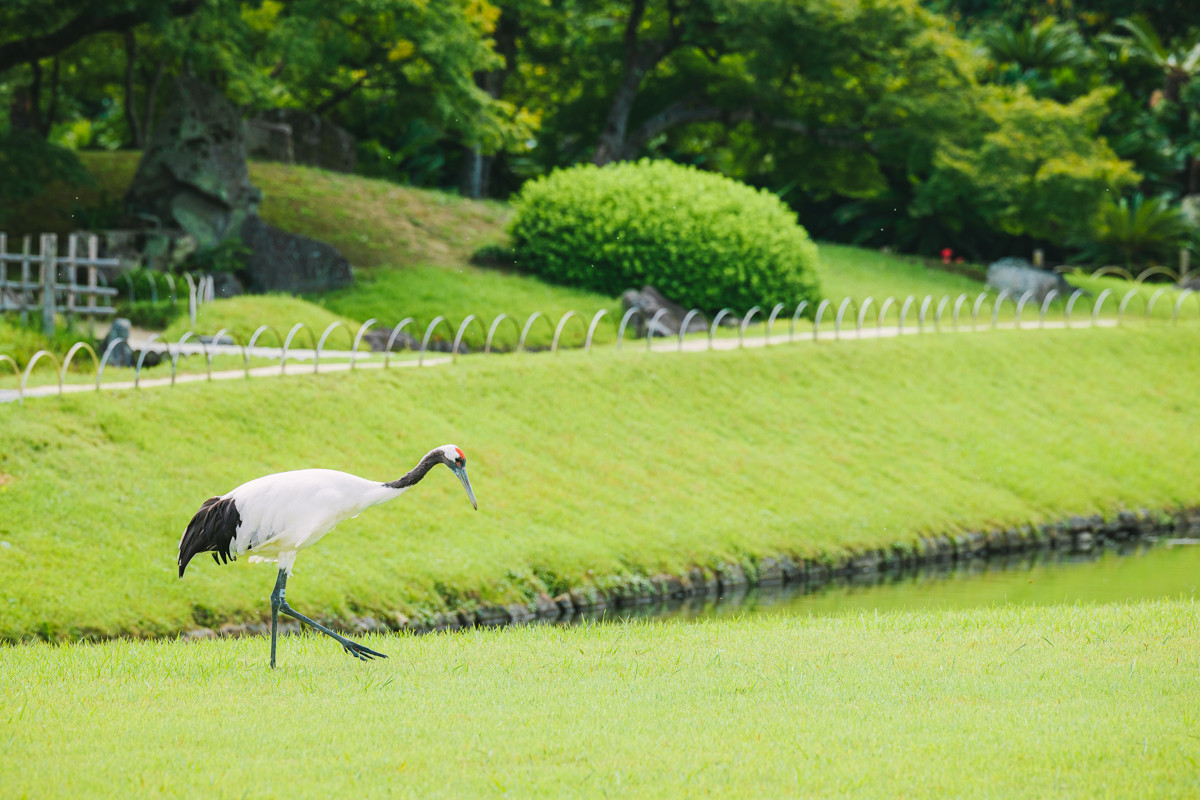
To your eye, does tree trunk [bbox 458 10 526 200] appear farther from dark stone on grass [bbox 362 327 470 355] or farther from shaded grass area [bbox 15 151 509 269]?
dark stone on grass [bbox 362 327 470 355]

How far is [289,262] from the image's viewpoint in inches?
1105

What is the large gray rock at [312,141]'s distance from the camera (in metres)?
41.1

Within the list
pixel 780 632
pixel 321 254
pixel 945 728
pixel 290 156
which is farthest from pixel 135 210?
pixel 945 728

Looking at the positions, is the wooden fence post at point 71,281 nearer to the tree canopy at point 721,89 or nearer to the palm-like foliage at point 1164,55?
the tree canopy at point 721,89

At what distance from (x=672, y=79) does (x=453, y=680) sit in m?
34.6

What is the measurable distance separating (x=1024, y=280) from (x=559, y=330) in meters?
21.0

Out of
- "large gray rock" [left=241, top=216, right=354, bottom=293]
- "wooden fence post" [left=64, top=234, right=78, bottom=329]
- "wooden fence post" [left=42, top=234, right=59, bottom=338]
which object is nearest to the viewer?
"wooden fence post" [left=42, top=234, right=59, bottom=338]

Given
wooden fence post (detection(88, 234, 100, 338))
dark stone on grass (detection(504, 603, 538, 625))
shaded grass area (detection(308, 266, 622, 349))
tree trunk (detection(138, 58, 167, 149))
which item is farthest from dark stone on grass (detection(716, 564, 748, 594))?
tree trunk (detection(138, 58, 167, 149))

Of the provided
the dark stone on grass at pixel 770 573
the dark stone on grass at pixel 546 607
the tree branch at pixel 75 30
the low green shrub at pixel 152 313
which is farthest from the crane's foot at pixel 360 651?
the tree branch at pixel 75 30

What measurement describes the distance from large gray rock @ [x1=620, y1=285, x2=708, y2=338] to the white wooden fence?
10485 mm

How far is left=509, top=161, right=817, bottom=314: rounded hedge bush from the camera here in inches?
1167

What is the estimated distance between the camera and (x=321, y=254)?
92.8 feet

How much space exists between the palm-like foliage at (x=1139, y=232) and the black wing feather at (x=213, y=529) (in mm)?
36516

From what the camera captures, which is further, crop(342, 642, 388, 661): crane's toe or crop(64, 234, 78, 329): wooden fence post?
crop(64, 234, 78, 329): wooden fence post
